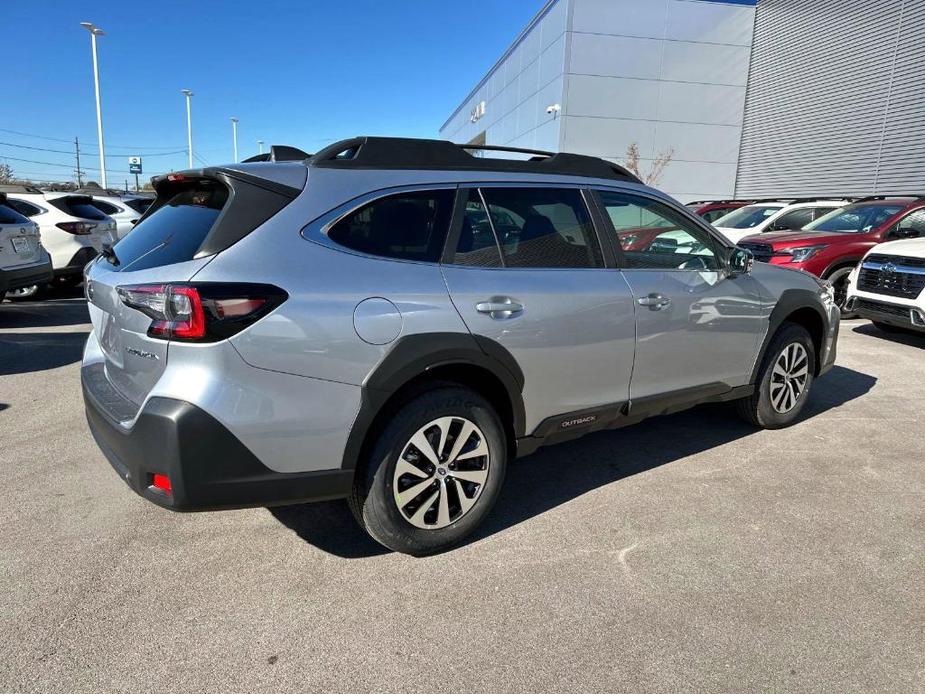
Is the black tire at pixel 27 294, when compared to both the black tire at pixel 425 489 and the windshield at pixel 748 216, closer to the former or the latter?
the black tire at pixel 425 489

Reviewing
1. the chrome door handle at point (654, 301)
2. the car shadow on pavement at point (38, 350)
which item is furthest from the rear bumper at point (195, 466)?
the car shadow on pavement at point (38, 350)

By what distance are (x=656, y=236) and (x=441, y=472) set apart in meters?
2.09

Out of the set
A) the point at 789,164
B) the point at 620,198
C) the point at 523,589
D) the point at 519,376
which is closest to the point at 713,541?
the point at 523,589

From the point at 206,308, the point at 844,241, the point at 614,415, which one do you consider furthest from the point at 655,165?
the point at 206,308

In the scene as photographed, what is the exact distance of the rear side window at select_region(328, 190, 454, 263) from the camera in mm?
2570

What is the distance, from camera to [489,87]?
3584 centimetres

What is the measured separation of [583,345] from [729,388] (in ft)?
4.98

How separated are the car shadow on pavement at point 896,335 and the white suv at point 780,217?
2.88 meters

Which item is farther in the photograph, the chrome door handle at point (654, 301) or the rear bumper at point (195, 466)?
the chrome door handle at point (654, 301)

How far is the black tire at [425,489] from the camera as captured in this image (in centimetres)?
263

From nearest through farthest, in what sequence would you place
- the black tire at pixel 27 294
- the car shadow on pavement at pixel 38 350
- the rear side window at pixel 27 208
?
the car shadow on pavement at pixel 38 350 < the rear side window at pixel 27 208 < the black tire at pixel 27 294

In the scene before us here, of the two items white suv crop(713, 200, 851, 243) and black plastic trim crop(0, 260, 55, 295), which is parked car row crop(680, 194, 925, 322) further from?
black plastic trim crop(0, 260, 55, 295)

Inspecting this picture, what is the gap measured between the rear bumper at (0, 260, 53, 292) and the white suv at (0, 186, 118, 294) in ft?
4.16

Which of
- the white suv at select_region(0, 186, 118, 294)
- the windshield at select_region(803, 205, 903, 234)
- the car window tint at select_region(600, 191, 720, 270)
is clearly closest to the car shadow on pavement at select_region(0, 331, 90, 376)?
the white suv at select_region(0, 186, 118, 294)
